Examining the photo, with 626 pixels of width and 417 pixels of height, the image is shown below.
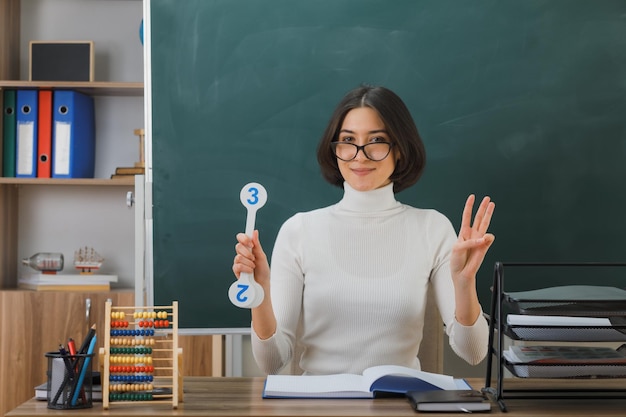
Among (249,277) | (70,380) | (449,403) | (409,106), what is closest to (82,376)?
(70,380)

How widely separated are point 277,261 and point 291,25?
0.97 meters

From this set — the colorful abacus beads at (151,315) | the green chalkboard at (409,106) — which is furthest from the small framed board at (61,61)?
the colorful abacus beads at (151,315)

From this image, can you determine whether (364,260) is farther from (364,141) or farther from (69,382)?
(69,382)

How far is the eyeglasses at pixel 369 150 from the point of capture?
217cm

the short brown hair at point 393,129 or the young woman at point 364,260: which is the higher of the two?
the short brown hair at point 393,129

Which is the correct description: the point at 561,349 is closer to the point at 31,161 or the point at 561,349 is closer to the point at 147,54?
the point at 147,54

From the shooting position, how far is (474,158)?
9.21ft

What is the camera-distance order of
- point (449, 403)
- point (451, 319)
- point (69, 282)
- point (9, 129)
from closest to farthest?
1. point (449, 403)
2. point (451, 319)
3. point (69, 282)
4. point (9, 129)

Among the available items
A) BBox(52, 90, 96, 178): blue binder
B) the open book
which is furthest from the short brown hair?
BBox(52, 90, 96, 178): blue binder

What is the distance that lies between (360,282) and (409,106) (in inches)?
33.7

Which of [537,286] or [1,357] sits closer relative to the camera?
[537,286]

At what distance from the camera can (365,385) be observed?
1.63 metres

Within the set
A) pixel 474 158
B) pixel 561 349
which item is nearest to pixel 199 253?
pixel 474 158

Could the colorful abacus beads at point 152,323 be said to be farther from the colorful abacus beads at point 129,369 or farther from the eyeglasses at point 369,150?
the eyeglasses at point 369,150
